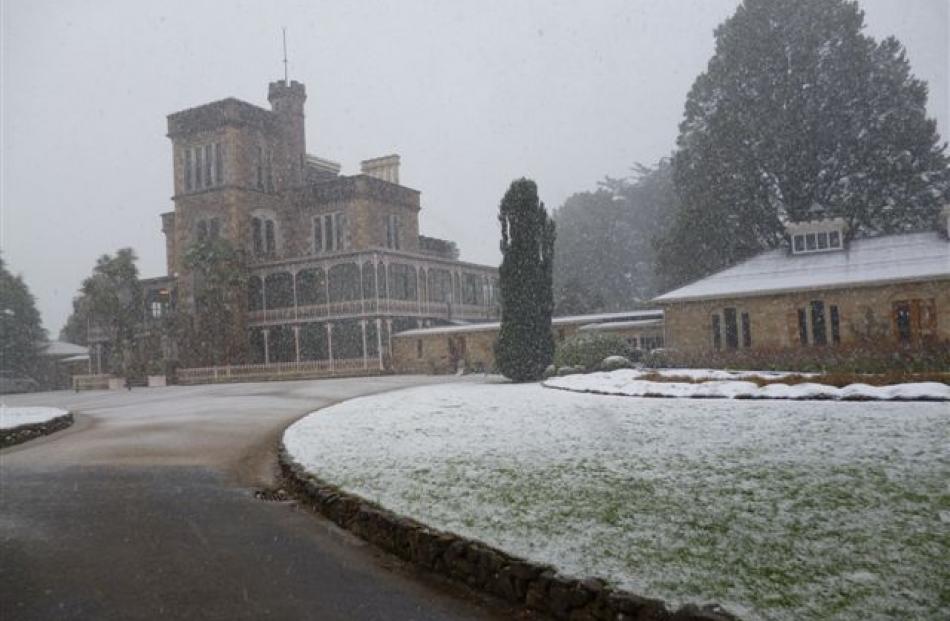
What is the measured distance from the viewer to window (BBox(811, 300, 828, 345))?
24.2 metres

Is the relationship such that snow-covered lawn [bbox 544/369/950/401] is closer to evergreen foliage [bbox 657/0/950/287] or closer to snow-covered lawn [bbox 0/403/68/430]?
snow-covered lawn [bbox 0/403/68/430]

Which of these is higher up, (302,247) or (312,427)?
(302,247)

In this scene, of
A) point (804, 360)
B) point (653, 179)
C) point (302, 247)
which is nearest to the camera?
point (804, 360)

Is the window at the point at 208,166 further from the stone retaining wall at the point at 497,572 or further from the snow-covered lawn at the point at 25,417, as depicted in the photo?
the stone retaining wall at the point at 497,572

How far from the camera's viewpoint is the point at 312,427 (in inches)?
518

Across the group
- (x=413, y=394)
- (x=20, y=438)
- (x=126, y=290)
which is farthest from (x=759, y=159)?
(x=126, y=290)

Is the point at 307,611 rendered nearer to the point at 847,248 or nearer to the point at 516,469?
the point at 516,469

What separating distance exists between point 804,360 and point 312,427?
15.3 meters

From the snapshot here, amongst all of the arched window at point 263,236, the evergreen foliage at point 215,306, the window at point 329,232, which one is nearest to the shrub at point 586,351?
the evergreen foliage at point 215,306

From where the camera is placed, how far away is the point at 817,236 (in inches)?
1105

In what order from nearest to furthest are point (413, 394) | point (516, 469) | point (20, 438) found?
point (516, 469)
point (20, 438)
point (413, 394)

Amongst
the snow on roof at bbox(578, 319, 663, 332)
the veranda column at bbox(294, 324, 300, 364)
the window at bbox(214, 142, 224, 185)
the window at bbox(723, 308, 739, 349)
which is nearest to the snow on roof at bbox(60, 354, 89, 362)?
the window at bbox(214, 142, 224, 185)

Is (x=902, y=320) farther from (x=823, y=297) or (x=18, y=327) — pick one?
(x=18, y=327)

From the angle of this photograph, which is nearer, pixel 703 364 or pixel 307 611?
pixel 307 611
